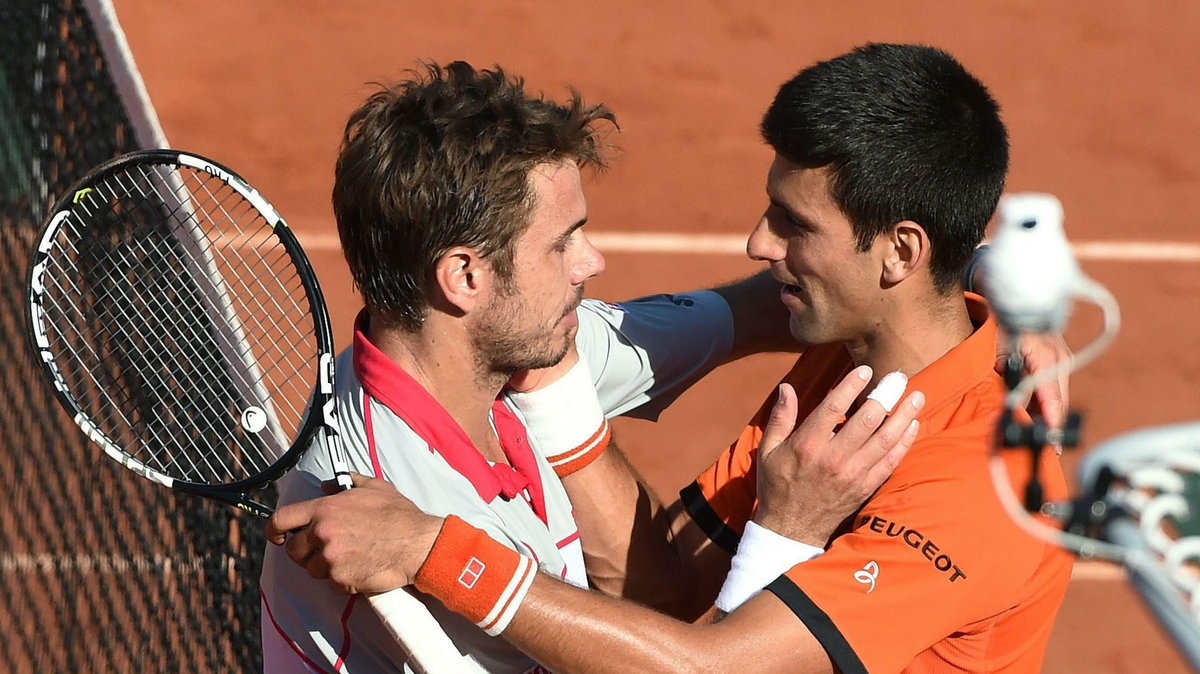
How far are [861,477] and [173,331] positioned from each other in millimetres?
2491

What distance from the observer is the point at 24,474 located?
18.7 ft

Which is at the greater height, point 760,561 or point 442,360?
A: point 442,360

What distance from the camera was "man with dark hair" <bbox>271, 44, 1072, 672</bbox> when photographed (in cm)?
290

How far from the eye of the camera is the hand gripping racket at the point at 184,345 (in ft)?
11.1

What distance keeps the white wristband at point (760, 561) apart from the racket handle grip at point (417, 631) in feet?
2.04

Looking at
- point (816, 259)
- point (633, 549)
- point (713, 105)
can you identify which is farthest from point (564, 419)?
point (713, 105)

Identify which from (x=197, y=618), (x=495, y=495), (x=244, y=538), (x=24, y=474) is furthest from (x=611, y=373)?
(x=24, y=474)

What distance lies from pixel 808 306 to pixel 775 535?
2.32 feet

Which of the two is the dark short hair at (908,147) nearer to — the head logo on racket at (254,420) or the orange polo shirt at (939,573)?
the orange polo shirt at (939,573)

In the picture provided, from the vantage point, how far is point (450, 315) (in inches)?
130

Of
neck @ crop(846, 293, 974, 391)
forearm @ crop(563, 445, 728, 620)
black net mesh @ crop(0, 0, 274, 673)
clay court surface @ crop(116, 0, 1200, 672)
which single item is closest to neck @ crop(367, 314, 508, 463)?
forearm @ crop(563, 445, 728, 620)

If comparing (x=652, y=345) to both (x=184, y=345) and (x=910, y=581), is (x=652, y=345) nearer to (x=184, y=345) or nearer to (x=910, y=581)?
(x=910, y=581)

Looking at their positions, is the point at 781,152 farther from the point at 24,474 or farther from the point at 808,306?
the point at 24,474

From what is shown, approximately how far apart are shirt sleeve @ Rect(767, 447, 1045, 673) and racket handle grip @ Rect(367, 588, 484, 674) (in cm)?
72
